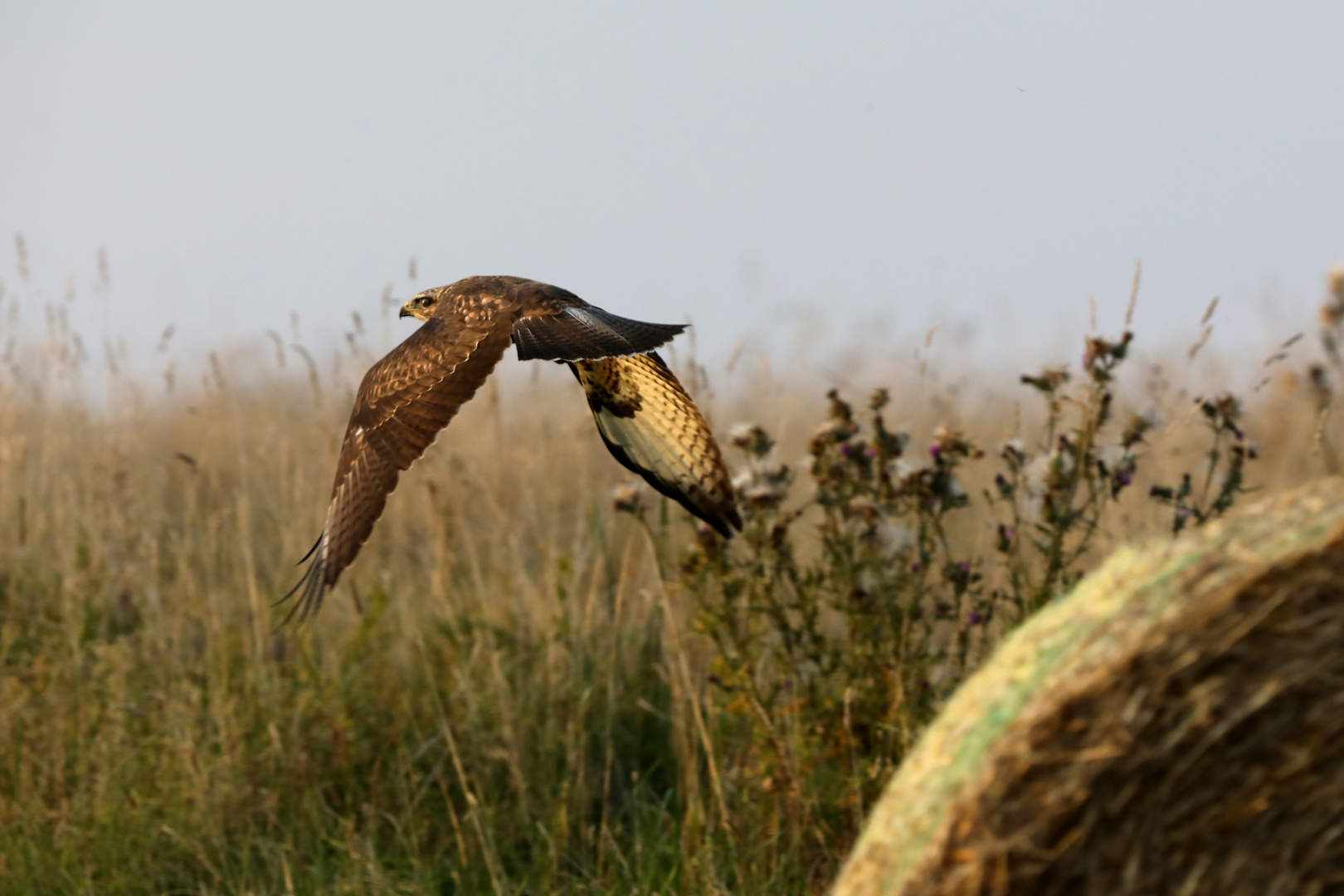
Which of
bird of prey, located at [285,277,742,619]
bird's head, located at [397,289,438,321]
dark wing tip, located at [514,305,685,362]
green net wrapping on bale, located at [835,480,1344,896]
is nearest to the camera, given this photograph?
green net wrapping on bale, located at [835,480,1344,896]

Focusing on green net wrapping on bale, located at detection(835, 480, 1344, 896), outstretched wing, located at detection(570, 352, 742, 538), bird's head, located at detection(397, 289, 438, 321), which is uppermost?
bird's head, located at detection(397, 289, 438, 321)

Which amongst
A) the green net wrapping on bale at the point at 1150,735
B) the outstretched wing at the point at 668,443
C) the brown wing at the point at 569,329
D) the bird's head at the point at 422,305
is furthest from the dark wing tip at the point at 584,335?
the green net wrapping on bale at the point at 1150,735

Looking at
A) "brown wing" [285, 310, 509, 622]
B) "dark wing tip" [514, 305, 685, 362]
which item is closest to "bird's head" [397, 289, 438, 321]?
"brown wing" [285, 310, 509, 622]

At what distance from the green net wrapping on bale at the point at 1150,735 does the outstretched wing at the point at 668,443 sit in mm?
1089

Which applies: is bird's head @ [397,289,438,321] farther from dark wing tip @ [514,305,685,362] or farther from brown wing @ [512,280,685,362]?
dark wing tip @ [514,305,685,362]

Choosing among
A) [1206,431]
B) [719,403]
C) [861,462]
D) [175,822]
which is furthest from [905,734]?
[1206,431]

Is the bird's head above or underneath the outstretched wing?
above

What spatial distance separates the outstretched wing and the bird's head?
14.8 inches

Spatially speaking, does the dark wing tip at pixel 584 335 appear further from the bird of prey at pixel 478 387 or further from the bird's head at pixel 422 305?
the bird's head at pixel 422 305

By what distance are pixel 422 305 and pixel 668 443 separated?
629 mm

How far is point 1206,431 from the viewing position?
5.76 m

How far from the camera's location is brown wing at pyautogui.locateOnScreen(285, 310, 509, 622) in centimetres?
226

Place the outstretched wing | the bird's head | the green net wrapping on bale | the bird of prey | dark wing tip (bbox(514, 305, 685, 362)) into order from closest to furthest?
the green net wrapping on bale → dark wing tip (bbox(514, 305, 685, 362)) → the bird of prey → the outstretched wing → the bird's head

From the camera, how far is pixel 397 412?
7.63ft
